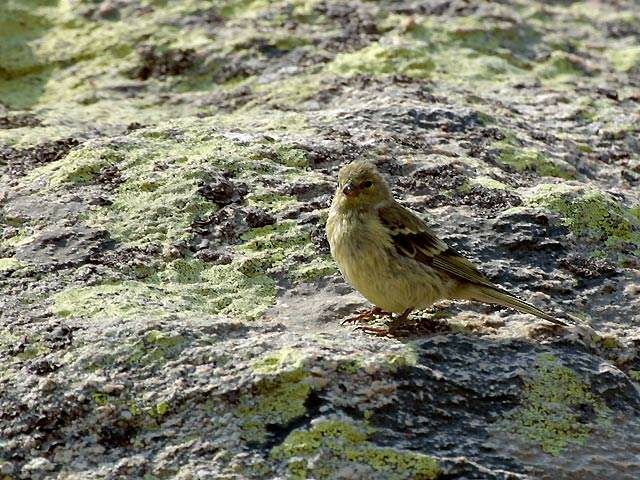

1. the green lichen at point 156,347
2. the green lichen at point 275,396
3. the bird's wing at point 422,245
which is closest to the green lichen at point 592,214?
the bird's wing at point 422,245

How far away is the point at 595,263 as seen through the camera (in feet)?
19.9

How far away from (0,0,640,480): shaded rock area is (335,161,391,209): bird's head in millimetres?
377

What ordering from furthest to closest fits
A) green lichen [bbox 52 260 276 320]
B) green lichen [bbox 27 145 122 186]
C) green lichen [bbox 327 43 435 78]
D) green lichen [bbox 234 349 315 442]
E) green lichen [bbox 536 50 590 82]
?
green lichen [bbox 536 50 590 82]
green lichen [bbox 327 43 435 78]
green lichen [bbox 27 145 122 186]
green lichen [bbox 52 260 276 320]
green lichen [bbox 234 349 315 442]

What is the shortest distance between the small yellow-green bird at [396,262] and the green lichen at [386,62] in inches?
108

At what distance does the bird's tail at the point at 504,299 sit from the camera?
538 centimetres

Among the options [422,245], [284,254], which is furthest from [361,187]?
[284,254]

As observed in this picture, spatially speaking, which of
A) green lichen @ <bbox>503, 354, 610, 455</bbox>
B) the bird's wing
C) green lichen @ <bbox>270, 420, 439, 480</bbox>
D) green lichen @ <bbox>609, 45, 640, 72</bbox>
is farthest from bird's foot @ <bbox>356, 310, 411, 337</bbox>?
green lichen @ <bbox>609, 45, 640, 72</bbox>

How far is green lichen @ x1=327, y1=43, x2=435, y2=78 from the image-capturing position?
8.43 m

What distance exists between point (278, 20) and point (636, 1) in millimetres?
4849

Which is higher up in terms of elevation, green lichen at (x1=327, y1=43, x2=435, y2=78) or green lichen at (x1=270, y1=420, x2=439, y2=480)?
green lichen at (x1=327, y1=43, x2=435, y2=78)

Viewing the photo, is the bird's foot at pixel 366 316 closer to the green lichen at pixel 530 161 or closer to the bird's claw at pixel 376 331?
the bird's claw at pixel 376 331

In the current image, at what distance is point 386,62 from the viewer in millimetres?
8523

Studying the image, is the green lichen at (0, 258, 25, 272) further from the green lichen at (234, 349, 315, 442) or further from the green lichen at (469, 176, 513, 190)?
the green lichen at (469, 176, 513, 190)

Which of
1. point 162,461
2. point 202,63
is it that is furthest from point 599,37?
point 162,461
